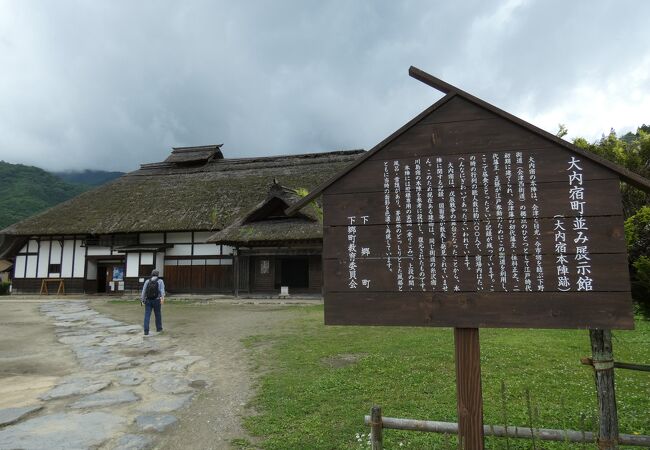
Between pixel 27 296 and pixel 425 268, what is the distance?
25.7 meters

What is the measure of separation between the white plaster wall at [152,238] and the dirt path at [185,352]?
6.63 m

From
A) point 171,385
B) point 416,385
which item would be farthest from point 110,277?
point 416,385

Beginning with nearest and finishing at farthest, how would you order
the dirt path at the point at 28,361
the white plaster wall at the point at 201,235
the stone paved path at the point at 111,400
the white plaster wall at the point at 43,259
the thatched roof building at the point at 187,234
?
the stone paved path at the point at 111,400 < the dirt path at the point at 28,361 < the thatched roof building at the point at 187,234 < the white plaster wall at the point at 201,235 < the white plaster wall at the point at 43,259

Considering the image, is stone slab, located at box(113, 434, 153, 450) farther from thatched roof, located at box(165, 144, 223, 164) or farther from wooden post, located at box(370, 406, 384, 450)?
thatched roof, located at box(165, 144, 223, 164)

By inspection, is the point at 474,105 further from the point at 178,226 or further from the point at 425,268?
the point at 178,226

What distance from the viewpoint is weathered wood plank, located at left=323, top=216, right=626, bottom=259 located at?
2820 mm

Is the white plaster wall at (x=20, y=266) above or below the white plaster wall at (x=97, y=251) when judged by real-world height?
below

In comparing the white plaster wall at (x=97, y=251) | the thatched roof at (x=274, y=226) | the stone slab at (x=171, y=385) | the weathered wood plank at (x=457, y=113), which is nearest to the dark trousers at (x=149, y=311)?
the stone slab at (x=171, y=385)

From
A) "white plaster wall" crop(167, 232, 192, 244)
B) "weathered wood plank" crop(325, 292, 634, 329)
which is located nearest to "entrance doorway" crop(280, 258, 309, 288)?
"white plaster wall" crop(167, 232, 192, 244)

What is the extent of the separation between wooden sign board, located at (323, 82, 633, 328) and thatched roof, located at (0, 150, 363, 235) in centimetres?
1811

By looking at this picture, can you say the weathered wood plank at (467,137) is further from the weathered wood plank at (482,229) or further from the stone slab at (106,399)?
the stone slab at (106,399)

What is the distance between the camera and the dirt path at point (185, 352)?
4.48 m

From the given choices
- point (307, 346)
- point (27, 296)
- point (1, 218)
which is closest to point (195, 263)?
point (27, 296)

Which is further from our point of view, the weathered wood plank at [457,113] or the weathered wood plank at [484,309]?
the weathered wood plank at [457,113]
